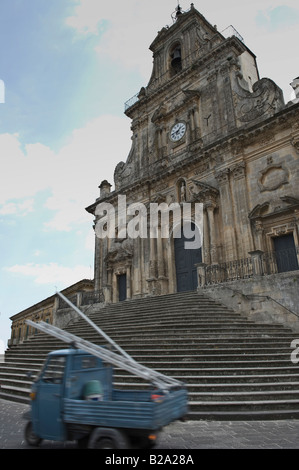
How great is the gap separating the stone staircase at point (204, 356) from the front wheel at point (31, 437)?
1333 millimetres

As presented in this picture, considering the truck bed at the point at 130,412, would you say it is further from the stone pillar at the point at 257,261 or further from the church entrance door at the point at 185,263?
the church entrance door at the point at 185,263

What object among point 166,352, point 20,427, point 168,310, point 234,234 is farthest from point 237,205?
point 20,427

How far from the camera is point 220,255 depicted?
52.2 feet

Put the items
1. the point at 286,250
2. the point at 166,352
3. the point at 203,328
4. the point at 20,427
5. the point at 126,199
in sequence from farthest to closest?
the point at 126,199 < the point at 286,250 < the point at 203,328 < the point at 166,352 < the point at 20,427

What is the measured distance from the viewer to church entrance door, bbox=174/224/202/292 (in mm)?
17594

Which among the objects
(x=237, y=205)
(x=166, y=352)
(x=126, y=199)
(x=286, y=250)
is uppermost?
(x=126, y=199)

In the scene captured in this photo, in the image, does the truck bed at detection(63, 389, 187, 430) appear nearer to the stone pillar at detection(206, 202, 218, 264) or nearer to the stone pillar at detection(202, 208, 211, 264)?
the stone pillar at detection(206, 202, 218, 264)

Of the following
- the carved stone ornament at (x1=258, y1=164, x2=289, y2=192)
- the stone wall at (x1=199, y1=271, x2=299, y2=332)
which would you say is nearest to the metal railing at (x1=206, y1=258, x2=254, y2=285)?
the stone wall at (x1=199, y1=271, x2=299, y2=332)

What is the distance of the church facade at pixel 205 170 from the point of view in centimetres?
1448

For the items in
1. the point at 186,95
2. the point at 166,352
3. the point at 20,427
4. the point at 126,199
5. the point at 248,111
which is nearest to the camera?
the point at 20,427

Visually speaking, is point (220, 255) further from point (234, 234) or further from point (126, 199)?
point (126, 199)

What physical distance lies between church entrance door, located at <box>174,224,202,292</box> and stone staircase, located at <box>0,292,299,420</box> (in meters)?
3.88

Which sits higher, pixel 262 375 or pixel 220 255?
pixel 220 255
